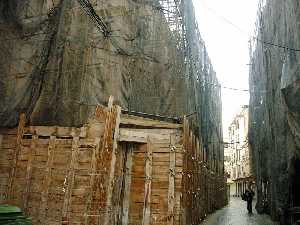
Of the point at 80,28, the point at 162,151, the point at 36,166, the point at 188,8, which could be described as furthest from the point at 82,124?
the point at 188,8

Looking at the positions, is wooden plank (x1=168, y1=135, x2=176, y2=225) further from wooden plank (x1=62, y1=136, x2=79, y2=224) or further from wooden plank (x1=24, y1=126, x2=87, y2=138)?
wooden plank (x1=62, y1=136, x2=79, y2=224)

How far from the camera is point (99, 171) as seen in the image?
33.3 ft

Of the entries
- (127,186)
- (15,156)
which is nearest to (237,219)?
(127,186)

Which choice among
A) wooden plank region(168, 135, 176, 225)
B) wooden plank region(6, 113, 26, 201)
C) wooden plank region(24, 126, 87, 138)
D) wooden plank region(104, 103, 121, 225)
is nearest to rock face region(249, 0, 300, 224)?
wooden plank region(168, 135, 176, 225)

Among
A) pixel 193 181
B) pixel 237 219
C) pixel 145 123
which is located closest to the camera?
pixel 145 123

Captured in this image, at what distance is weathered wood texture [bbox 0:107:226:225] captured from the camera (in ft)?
33.3

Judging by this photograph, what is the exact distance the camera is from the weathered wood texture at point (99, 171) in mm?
10141

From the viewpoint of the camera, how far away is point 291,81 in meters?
10.4

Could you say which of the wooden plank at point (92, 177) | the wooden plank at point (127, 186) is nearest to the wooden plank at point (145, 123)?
the wooden plank at point (127, 186)

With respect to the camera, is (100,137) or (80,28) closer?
(100,137)

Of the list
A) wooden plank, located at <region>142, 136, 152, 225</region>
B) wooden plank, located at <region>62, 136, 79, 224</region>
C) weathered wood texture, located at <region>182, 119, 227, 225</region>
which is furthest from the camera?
weathered wood texture, located at <region>182, 119, 227, 225</region>

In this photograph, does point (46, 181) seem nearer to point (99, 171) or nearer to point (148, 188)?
point (99, 171)

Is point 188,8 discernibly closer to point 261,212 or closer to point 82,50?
point 82,50

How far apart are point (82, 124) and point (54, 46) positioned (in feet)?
10.8
